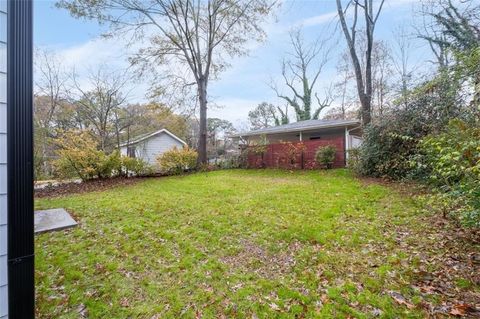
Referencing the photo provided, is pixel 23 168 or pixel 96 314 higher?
pixel 23 168

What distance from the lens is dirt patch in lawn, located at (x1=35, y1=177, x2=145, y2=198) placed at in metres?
8.05

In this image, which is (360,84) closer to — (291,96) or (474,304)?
(474,304)

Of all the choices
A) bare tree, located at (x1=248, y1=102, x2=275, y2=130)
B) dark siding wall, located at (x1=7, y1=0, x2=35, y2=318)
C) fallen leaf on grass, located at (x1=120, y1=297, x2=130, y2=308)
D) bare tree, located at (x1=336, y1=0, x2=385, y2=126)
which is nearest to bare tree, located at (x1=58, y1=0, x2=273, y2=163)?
bare tree, located at (x1=336, y1=0, x2=385, y2=126)

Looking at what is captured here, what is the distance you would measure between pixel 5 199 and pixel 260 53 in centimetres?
1550

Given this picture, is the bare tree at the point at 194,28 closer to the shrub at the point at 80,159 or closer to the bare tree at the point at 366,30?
the bare tree at the point at 366,30

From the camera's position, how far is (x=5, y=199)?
1436 mm

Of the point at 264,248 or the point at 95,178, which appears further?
the point at 95,178

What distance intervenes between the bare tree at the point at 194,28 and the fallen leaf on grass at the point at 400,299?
39.0 ft

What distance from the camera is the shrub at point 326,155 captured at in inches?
431

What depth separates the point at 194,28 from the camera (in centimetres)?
1337

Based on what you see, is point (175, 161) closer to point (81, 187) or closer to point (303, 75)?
point (81, 187)

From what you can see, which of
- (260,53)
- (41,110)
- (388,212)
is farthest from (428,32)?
(41,110)

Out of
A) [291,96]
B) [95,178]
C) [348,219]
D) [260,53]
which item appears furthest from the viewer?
[291,96]

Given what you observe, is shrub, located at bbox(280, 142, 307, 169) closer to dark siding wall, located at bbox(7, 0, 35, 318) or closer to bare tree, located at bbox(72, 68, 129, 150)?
bare tree, located at bbox(72, 68, 129, 150)
